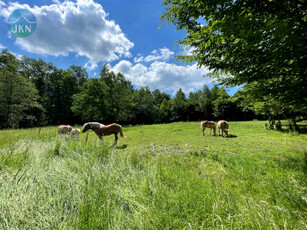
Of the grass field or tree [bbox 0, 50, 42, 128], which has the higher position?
tree [bbox 0, 50, 42, 128]

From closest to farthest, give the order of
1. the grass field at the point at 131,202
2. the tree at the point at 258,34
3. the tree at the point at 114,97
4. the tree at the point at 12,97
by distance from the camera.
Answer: the grass field at the point at 131,202 < the tree at the point at 258,34 < the tree at the point at 12,97 < the tree at the point at 114,97

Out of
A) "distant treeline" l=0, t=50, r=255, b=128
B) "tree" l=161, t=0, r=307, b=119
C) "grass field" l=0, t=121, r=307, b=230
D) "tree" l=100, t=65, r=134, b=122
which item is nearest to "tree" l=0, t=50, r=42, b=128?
"distant treeline" l=0, t=50, r=255, b=128

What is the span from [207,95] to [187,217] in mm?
58422

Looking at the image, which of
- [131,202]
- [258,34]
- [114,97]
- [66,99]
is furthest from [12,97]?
[258,34]

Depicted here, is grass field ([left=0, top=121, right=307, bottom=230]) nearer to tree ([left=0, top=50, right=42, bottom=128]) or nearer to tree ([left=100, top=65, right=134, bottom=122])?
tree ([left=0, top=50, right=42, bottom=128])

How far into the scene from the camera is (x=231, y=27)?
232cm

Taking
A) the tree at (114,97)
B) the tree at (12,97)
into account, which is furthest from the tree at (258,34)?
the tree at (114,97)

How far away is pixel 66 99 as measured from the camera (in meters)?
39.2

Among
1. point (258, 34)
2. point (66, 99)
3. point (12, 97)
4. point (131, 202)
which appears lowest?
point (131, 202)

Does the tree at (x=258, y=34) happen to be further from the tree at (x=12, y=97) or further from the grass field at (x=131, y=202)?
the tree at (x=12, y=97)

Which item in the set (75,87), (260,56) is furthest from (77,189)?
(75,87)

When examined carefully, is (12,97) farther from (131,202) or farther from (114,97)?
(131,202)

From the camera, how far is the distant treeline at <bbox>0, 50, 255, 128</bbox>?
1980 centimetres

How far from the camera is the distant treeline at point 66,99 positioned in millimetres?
19797
